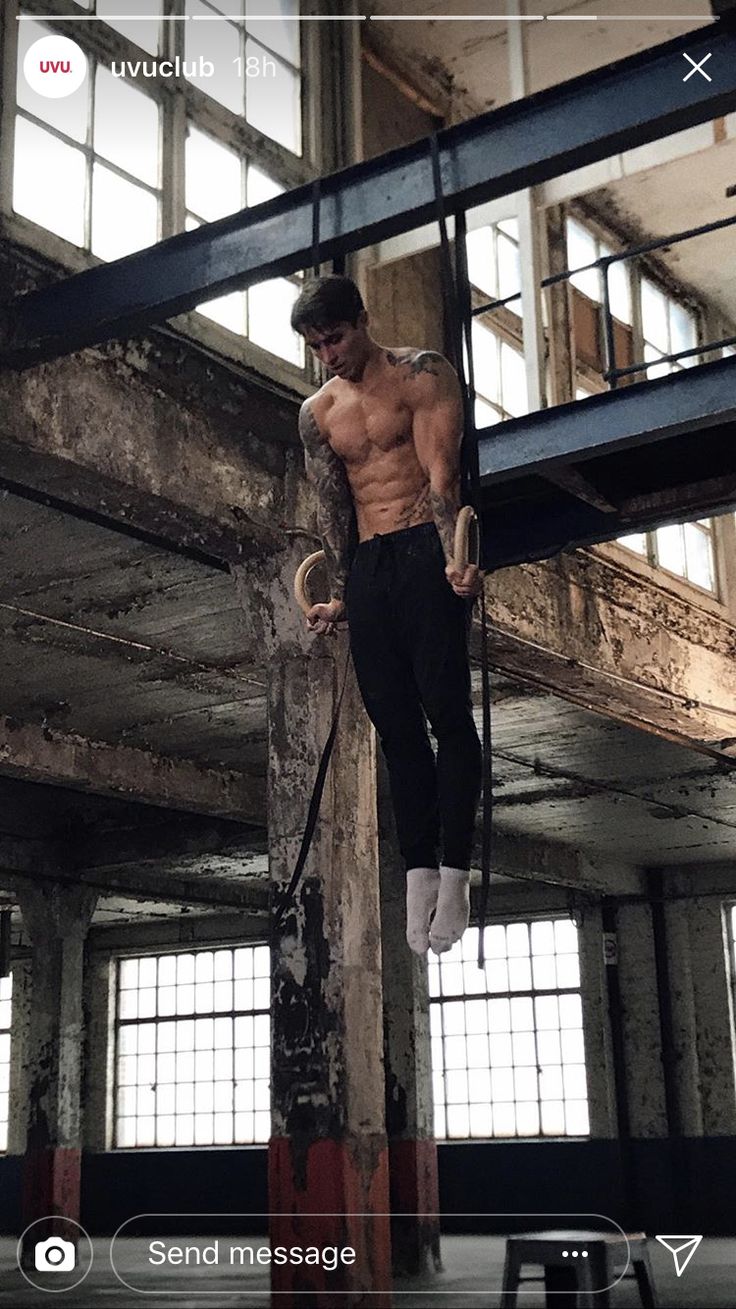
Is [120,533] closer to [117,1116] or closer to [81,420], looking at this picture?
[81,420]

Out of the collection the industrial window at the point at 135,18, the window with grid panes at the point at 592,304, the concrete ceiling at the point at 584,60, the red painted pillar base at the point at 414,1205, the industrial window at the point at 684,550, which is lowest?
the red painted pillar base at the point at 414,1205

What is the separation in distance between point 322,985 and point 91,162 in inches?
157

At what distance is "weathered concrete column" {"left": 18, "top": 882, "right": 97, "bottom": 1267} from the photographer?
571 inches

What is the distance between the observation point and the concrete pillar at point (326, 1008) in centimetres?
649

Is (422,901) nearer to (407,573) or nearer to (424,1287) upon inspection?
(407,573)

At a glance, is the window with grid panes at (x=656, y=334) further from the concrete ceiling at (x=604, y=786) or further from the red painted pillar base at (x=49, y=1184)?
the red painted pillar base at (x=49, y=1184)

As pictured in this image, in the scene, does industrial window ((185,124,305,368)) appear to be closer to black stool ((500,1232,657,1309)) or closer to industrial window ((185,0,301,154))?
industrial window ((185,0,301,154))

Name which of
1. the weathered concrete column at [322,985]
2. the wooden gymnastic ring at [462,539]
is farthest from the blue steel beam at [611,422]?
the wooden gymnastic ring at [462,539]

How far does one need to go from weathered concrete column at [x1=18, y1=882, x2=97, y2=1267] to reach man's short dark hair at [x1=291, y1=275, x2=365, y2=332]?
40.6 ft

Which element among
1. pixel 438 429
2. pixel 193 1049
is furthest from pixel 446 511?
pixel 193 1049

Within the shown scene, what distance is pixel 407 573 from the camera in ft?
11.4

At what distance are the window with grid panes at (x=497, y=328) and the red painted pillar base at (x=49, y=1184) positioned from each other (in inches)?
342

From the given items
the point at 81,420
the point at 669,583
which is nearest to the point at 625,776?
the point at 669,583
